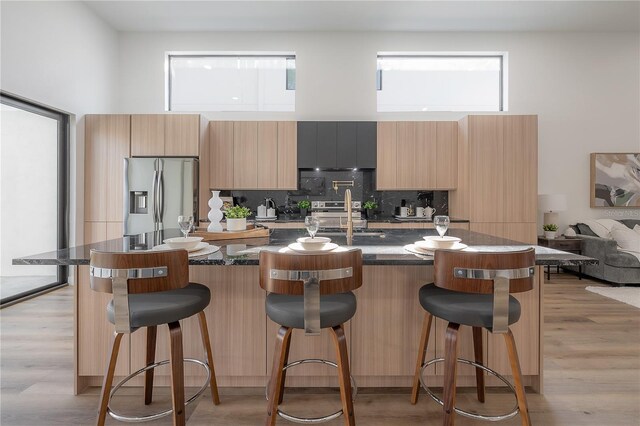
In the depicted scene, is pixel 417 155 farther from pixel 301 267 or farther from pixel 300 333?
pixel 301 267

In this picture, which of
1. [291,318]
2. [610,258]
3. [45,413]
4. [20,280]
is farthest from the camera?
[610,258]

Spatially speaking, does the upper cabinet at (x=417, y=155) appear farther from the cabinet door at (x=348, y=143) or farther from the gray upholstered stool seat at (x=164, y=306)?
the gray upholstered stool seat at (x=164, y=306)

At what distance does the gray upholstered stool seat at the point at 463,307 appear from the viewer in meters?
1.50

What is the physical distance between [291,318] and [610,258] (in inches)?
197

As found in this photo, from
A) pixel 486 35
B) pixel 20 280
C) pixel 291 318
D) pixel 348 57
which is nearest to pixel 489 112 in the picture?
pixel 486 35

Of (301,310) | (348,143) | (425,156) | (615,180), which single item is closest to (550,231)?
(615,180)

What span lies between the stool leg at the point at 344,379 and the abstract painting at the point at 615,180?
571cm

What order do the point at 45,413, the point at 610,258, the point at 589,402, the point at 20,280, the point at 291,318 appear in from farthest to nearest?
1. the point at 610,258
2. the point at 20,280
3. the point at 589,402
4. the point at 45,413
5. the point at 291,318

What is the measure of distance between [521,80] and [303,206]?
382 cm

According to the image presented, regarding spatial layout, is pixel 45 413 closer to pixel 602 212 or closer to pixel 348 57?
pixel 348 57

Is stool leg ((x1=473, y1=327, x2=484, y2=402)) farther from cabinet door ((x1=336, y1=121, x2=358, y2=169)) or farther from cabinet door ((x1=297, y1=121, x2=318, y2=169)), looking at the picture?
cabinet door ((x1=297, y1=121, x2=318, y2=169))

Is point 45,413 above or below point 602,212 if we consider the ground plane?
below

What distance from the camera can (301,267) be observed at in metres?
1.37

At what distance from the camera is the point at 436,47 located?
5.27 meters
